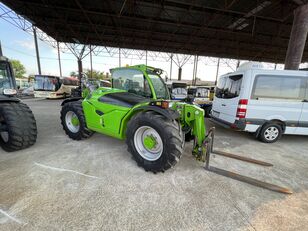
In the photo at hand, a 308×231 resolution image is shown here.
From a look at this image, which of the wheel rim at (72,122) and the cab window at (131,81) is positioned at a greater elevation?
the cab window at (131,81)

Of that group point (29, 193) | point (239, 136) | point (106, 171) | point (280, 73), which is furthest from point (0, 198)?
point (280, 73)

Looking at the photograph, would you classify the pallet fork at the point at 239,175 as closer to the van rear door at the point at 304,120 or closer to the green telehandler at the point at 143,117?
the green telehandler at the point at 143,117

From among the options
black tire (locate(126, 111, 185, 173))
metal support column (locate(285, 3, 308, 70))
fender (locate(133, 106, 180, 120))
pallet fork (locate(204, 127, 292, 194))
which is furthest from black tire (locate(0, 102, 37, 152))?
metal support column (locate(285, 3, 308, 70))

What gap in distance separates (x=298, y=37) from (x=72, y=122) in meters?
9.19

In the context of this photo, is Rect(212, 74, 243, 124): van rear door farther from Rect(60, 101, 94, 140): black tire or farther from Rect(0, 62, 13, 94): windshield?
Rect(0, 62, 13, 94): windshield

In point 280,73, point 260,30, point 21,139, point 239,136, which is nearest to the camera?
point 21,139

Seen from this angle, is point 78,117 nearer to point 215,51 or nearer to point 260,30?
point 260,30

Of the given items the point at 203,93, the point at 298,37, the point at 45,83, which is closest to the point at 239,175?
the point at 203,93

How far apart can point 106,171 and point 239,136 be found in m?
4.48

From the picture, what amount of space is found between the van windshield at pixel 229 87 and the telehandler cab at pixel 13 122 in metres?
5.25

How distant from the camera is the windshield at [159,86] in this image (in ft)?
10.9

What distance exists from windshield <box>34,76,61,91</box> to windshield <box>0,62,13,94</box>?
10.7 m

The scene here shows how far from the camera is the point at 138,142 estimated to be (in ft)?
9.57

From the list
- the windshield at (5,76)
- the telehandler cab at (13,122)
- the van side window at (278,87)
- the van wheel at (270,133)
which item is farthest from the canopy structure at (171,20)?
the telehandler cab at (13,122)
